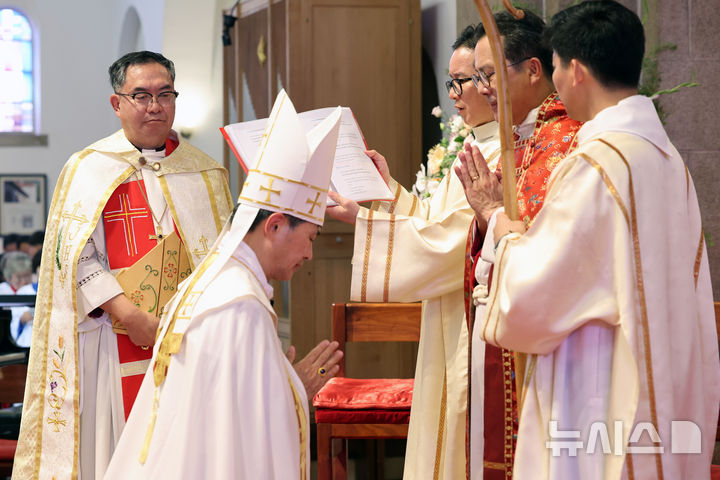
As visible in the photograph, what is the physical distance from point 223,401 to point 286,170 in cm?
60

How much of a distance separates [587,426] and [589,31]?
93 cm

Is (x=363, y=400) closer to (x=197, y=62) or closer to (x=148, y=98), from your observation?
(x=148, y=98)

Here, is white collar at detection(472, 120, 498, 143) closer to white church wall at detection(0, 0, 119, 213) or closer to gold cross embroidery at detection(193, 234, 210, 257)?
gold cross embroidery at detection(193, 234, 210, 257)

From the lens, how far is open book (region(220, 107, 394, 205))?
10.0 feet

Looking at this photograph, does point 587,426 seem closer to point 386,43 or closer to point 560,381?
point 560,381

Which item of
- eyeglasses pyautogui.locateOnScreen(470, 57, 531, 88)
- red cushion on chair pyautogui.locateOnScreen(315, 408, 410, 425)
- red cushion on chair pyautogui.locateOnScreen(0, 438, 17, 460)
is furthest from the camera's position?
red cushion on chair pyautogui.locateOnScreen(315, 408, 410, 425)

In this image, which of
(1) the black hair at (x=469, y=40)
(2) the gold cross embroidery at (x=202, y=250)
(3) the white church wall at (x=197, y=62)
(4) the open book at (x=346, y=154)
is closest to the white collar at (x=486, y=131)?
(1) the black hair at (x=469, y=40)

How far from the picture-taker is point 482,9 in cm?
232

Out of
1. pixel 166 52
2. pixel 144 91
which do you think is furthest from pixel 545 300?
pixel 166 52

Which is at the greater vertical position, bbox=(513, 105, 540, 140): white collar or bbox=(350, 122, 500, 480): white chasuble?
bbox=(513, 105, 540, 140): white collar

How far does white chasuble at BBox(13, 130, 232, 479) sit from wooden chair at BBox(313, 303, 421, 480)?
956 millimetres

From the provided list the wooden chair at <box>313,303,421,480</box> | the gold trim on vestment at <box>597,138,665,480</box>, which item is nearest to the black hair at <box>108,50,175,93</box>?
the wooden chair at <box>313,303,421,480</box>

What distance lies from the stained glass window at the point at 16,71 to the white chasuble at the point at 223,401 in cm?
1250

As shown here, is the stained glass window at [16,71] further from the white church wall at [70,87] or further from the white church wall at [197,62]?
the white church wall at [197,62]
